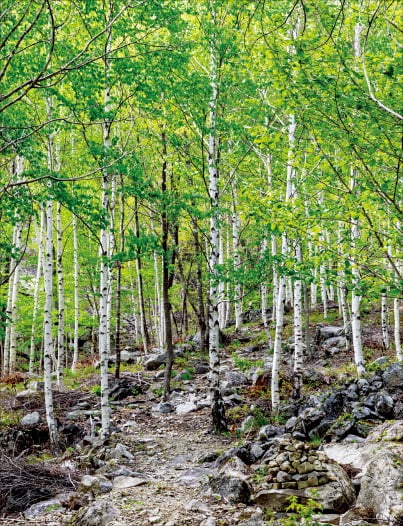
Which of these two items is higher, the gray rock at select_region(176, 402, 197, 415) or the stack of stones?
the stack of stones

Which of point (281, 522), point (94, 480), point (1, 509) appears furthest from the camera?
point (94, 480)

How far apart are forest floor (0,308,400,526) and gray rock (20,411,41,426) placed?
1.14 metres

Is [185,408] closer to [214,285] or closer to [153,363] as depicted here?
[214,285]

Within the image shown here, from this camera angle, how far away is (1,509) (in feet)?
18.2

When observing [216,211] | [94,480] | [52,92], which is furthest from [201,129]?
[94,480]

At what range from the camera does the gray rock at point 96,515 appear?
4723mm

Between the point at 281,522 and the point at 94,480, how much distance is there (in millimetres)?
3091

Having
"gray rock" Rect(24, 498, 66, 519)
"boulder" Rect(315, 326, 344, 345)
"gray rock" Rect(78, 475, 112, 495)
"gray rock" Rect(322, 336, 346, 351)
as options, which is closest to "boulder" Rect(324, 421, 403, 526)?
"gray rock" Rect(78, 475, 112, 495)

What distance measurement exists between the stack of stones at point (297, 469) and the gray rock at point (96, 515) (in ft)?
6.43

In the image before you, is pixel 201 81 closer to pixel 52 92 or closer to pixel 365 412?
pixel 52 92

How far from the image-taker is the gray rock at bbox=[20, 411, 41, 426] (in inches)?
388

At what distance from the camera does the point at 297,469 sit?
202 inches

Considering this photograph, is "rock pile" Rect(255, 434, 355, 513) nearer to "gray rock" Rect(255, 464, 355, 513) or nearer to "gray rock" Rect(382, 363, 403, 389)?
"gray rock" Rect(255, 464, 355, 513)

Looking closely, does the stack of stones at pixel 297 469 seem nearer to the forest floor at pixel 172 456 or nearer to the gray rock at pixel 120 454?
the forest floor at pixel 172 456
